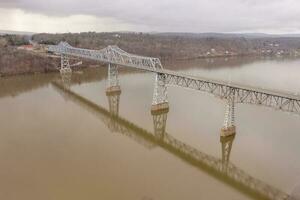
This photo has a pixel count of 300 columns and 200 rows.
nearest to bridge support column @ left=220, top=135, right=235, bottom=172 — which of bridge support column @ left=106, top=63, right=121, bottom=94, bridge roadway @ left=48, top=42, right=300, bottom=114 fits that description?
bridge roadway @ left=48, top=42, right=300, bottom=114

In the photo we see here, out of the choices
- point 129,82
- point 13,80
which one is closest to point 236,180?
point 129,82

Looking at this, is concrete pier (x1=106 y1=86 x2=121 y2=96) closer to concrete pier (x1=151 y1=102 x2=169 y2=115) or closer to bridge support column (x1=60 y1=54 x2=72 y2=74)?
concrete pier (x1=151 y1=102 x2=169 y2=115)

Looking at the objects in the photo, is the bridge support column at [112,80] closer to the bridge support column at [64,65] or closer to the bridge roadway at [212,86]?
the bridge roadway at [212,86]

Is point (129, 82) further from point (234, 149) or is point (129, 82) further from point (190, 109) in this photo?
point (234, 149)

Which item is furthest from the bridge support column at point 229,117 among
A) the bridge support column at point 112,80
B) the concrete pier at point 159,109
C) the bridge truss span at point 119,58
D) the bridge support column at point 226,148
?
the bridge support column at point 112,80

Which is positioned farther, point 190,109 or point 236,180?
point 190,109
